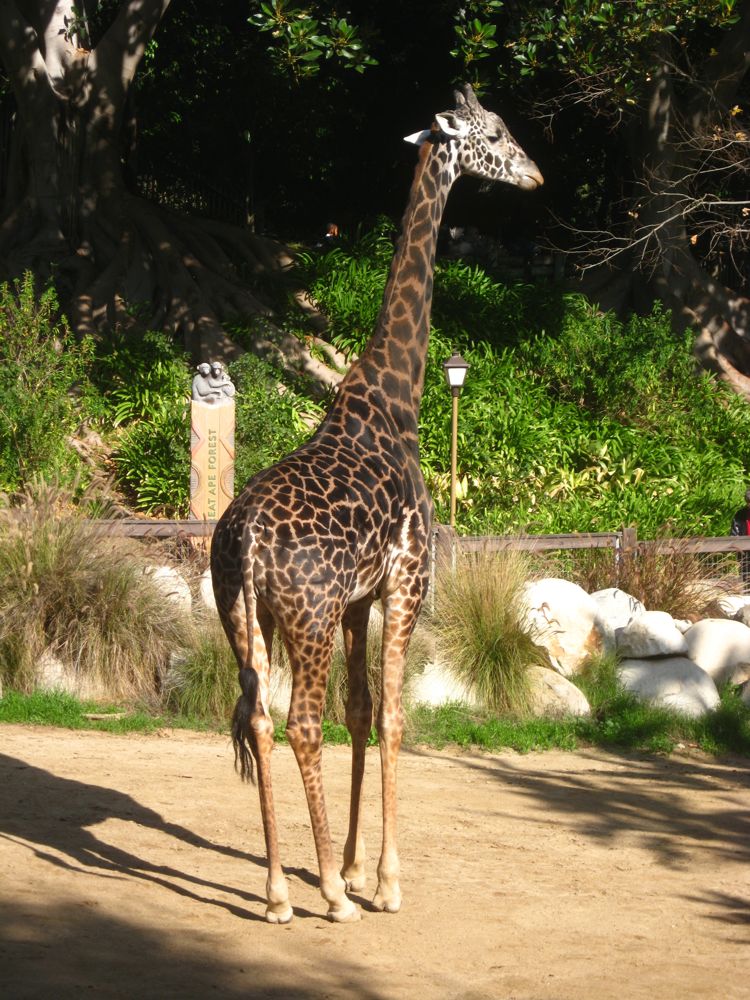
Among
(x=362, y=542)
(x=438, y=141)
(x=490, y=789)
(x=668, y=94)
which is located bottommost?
(x=490, y=789)

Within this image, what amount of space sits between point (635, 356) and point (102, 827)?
13.3 metres

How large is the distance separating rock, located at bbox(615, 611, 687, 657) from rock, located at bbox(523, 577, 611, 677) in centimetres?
20

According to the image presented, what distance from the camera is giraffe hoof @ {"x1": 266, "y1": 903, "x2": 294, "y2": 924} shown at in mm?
5391

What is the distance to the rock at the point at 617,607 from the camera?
11.1m

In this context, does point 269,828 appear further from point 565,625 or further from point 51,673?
Result: point 565,625

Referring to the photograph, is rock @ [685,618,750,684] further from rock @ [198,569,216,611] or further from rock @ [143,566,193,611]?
rock @ [143,566,193,611]

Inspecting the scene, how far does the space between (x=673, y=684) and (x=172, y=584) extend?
168 inches

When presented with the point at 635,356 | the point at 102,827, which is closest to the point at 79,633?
the point at 102,827

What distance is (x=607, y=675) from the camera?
1045 centimetres

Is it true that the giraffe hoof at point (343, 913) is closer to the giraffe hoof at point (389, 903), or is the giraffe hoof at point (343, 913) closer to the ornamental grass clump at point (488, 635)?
the giraffe hoof at point (389, 903)

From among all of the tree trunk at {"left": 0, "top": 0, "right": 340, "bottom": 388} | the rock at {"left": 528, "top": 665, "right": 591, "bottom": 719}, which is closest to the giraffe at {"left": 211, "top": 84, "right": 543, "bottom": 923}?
the rock at {"left": 528, "top": 665, "right": 591, "bottom": 719}

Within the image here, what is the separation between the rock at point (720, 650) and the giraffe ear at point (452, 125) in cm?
550

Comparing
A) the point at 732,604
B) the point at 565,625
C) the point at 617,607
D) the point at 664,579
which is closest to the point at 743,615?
the point at 732,604

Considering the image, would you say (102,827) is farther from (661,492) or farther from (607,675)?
(661,492)
